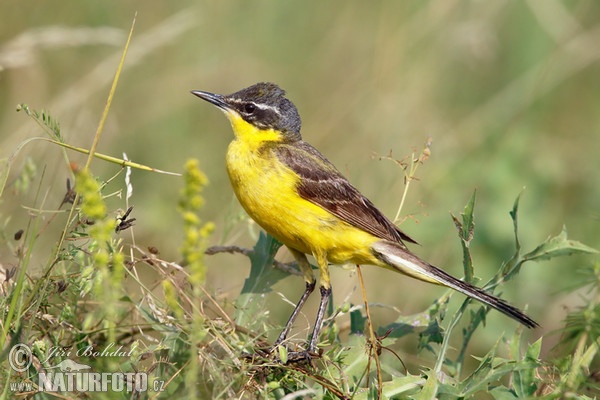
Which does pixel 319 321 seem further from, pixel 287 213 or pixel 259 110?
pixel 259 110

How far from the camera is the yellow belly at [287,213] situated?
18.8 feet

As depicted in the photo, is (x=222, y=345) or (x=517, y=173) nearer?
(x=222, y=345)

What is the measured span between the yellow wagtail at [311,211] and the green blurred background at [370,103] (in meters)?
1.13

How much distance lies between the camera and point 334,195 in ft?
20.1

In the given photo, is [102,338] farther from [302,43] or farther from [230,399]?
[302,43]

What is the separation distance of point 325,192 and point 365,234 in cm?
41

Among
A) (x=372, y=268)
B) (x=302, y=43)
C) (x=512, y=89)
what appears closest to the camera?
(x=372, y=268)

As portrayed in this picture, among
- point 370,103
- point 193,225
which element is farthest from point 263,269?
point 370,103

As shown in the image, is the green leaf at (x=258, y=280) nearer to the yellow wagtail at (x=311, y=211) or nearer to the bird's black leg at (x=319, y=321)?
the yellow wagtail at (x=311, y=211)

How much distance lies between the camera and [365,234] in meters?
6.05

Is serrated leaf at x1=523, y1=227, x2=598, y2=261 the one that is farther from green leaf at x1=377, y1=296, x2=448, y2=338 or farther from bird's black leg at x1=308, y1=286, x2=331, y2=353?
bird's black leg at x1=308, y1=286, x2=331, y2=353

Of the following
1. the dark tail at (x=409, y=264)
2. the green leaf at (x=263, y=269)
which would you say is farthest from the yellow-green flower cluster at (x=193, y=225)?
→ the dark tail at (x=409, y=264)

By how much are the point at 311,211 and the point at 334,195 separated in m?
0.30

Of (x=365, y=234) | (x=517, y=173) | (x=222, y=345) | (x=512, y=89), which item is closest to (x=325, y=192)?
(x=365, y=234)
